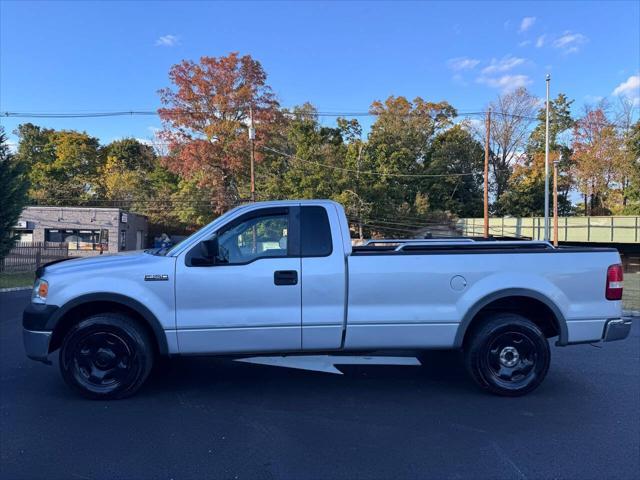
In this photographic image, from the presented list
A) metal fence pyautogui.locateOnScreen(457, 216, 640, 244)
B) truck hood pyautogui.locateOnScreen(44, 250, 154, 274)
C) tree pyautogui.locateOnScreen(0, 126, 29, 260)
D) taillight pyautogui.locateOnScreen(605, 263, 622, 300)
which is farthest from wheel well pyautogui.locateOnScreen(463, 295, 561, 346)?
metal fence pyautogui.locateOnScreen(457, 216, 640, 244)

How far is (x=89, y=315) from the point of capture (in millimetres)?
4617

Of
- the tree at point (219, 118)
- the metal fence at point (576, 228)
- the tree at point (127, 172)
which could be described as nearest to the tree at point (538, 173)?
the metal fence at point (576, 228)

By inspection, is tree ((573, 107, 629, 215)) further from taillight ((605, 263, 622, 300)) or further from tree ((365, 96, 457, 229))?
taillight ((605, 263, 622, 300))

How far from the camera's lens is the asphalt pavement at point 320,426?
327cm

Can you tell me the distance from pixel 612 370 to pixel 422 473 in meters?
3.83

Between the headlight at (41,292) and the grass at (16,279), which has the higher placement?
the headlight at (41,292)

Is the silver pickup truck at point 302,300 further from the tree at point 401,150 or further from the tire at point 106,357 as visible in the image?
the tree at point 401,150

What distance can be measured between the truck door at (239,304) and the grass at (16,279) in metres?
14.0

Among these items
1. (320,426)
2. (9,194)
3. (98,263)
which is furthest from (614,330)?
(9,194)

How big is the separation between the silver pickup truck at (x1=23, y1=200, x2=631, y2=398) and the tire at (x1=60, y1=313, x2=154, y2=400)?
0.04 ft

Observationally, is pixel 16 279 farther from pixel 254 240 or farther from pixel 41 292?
pixel 254 240

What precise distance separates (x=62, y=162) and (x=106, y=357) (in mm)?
60369

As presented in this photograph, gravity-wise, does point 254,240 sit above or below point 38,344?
above

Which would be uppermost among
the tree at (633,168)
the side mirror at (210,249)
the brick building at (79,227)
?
the tree at (633,168)
